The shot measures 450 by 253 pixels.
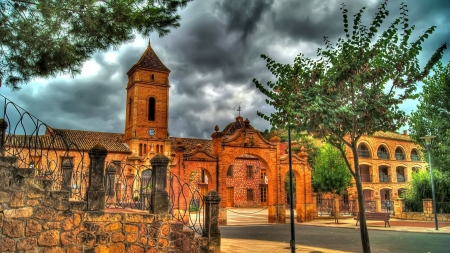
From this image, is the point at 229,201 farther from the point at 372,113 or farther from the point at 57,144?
the point at 372,113

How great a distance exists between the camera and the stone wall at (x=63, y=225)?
6.34 metres

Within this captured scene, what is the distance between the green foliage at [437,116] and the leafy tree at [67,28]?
20.9m

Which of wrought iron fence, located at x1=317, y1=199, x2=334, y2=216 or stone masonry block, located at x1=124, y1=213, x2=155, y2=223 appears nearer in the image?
stone masonry block, located at x1=124, y1=213, x2=155, y2=223

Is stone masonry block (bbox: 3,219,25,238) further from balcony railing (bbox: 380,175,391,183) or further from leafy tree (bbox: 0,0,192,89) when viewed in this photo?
balcony railing (bbox: 380,175,391,183)

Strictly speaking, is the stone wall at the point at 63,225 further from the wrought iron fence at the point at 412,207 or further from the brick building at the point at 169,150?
the wrought iron fence at the point at 412,207

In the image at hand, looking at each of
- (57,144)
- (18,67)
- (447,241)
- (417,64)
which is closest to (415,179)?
(447,241)

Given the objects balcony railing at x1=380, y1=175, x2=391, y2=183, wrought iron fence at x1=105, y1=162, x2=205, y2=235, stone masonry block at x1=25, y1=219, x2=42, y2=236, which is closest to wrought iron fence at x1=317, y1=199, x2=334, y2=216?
wrought iron fence at x1=105, y1=162, x2=205, y2=235

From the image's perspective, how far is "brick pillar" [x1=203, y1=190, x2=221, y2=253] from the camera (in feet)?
28.2

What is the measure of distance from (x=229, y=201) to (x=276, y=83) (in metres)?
38.1

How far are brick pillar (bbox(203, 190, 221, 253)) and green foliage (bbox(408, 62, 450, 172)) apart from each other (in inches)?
749

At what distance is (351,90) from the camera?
26.9ft

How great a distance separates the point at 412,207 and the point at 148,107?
28502 mm

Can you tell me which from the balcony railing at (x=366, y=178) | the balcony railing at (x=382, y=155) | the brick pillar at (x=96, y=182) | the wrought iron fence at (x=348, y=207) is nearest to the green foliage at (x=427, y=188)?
the wrought iron fence at (x=348, y=207)

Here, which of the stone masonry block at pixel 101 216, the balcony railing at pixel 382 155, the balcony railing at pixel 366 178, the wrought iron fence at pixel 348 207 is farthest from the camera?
the balcony railing at pixel 382 155
